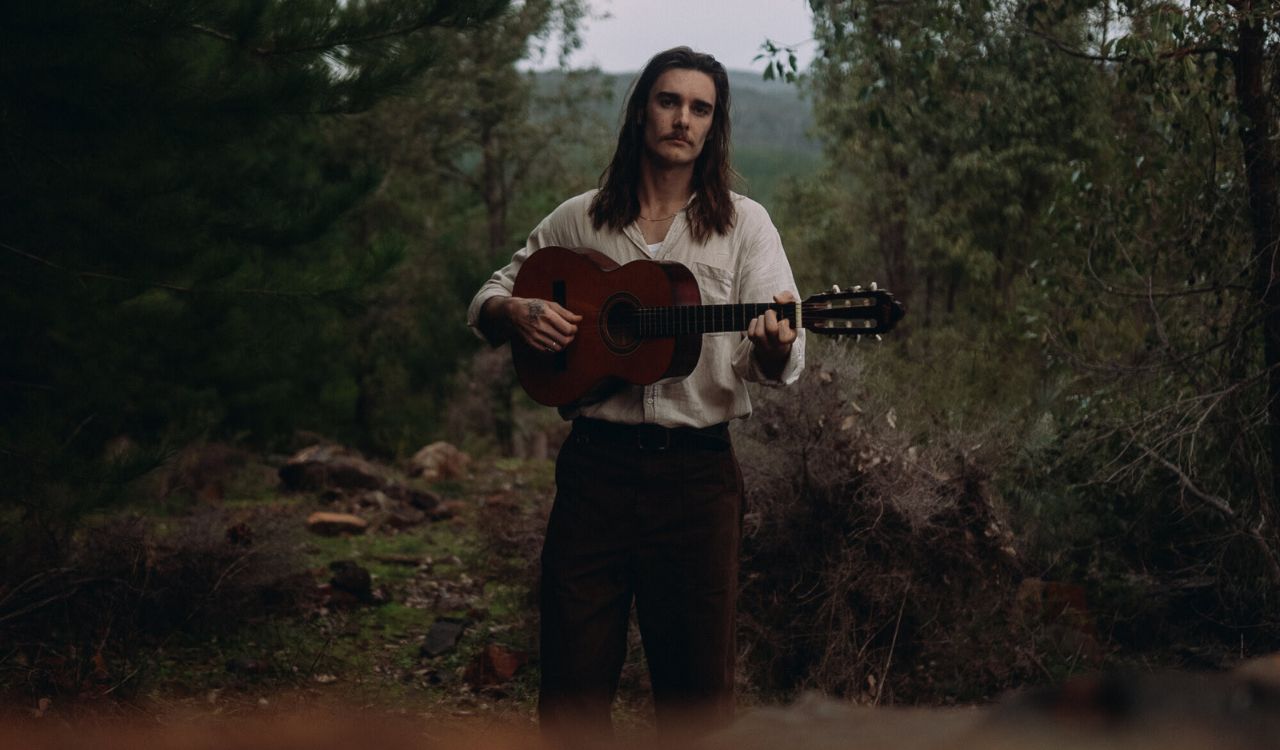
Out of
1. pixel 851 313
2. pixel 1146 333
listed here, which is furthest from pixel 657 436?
pixel 1146 333

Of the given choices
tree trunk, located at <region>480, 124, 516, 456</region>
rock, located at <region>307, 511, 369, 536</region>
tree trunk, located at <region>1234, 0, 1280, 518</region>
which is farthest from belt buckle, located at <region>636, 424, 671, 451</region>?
tree trunk, located at <region>480, 124, 516, 456</region>

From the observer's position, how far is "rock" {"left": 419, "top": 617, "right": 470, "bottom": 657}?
6.21m

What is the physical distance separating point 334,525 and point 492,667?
12.6 feet

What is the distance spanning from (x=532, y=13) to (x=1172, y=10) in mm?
19091

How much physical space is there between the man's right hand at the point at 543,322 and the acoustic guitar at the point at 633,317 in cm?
5

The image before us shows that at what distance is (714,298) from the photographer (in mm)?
3314

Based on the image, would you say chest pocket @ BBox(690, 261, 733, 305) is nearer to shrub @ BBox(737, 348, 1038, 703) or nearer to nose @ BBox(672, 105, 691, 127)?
nose @ BBox(672, 105, 691, 127)

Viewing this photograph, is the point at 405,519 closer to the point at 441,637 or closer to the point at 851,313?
the point at 441,637

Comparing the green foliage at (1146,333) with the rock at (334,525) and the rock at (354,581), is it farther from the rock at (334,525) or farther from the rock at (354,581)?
the rock at (334,525)

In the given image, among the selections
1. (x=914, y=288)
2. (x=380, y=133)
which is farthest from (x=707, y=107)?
(x=380, y=133)

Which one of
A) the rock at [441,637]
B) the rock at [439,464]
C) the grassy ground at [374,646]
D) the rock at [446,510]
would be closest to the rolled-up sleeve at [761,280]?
the grassy ground at [374,646]

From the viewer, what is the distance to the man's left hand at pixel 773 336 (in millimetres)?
2941

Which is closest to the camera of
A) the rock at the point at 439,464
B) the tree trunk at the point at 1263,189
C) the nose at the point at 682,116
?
the nose at the point at 682,116

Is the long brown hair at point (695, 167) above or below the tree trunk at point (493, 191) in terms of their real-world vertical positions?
below
